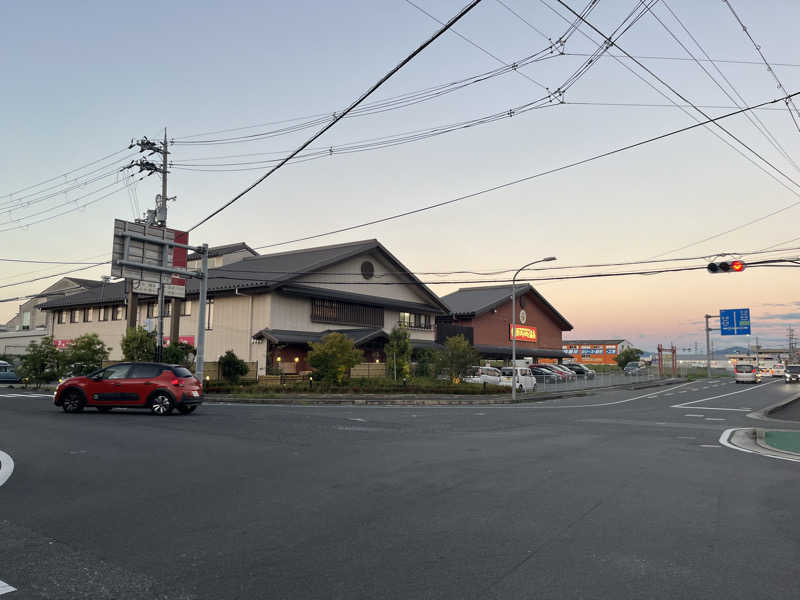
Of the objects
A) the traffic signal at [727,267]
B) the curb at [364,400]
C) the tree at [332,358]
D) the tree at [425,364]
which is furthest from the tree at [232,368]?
the traffic signal at [727,267]

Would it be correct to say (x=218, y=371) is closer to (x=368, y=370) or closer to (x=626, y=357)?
(x=368, y=370)

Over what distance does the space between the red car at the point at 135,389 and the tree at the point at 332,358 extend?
489 inches

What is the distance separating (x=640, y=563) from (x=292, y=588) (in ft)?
9.09

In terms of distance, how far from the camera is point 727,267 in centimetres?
2145

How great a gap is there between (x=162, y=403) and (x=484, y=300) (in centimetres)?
4783

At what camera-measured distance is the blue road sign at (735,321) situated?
61.4 m

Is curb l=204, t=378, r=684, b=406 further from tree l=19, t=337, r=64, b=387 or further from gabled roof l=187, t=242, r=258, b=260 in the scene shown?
gabled roof l=187, t=242, r=258, b=260

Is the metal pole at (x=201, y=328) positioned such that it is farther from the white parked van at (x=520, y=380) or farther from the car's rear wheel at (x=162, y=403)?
the white parked van at (x=520, y=380)

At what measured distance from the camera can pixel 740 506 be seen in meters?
6.82

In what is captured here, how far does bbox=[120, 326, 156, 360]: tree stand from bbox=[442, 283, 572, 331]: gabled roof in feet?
101

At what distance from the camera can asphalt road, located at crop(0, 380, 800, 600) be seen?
4.27 m

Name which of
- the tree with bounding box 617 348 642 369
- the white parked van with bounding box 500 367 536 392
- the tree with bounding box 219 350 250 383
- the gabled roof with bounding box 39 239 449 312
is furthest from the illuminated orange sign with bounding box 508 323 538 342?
the tree with bounding box 219 350 250 383

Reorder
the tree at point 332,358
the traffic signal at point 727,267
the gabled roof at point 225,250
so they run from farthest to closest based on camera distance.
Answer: the gabled roof at point 225,250 < the tree at point 332,358 < the traffic signal at point 727,267

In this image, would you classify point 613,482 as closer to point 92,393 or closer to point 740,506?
point 740,506
